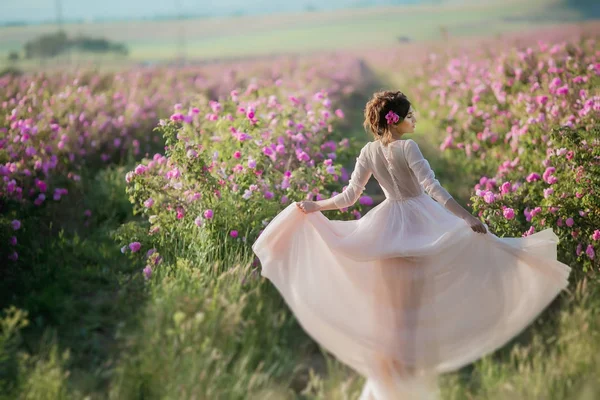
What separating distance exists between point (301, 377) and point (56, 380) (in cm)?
116

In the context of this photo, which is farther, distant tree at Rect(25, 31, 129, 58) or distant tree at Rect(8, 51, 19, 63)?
distant tree at Rect(25, 31, 129, 58)

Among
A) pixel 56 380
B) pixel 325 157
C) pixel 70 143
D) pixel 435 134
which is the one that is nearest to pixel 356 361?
pixel 56 380

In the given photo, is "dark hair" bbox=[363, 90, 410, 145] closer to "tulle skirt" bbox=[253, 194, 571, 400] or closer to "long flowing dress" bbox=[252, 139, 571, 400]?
"long flowing dress" bbox=[252, 139, 571, 400]

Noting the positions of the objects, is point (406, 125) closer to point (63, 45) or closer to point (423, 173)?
point (423, 173)

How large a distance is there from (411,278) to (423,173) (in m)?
0.53

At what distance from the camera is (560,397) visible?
2838mm

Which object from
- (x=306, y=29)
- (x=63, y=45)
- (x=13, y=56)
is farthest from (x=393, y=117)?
(x=306, y=29)

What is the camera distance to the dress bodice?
3.31m

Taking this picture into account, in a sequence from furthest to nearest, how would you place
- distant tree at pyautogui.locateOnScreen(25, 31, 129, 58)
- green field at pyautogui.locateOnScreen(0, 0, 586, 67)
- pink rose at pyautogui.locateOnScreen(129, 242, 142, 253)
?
green field at pyautogui.locateOnScreen(0, 0, 586, 67) → distant tree at pyautogui.locateOnScreen(25, 31, 129, 58) → pink rose at pyautogui.locateOnScreen(129, 242, 142, 253)

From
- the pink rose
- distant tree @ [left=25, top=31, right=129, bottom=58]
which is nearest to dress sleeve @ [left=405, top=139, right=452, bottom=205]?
the pink rose

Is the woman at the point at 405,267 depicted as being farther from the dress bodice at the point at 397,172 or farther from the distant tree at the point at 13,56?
the distant tree at the point at 13,56

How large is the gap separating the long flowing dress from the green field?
43.5 feet

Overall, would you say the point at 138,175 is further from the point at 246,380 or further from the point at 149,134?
the point at 149,134

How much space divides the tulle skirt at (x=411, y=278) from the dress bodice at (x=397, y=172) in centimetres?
7
